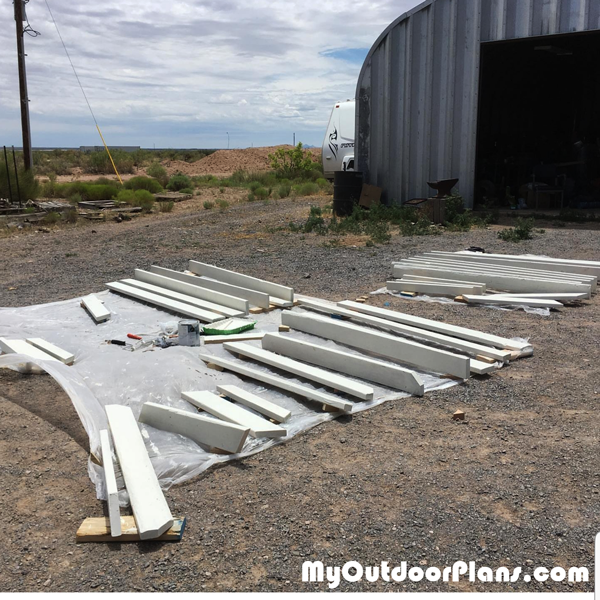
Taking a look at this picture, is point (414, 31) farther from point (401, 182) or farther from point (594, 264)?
point (594, 264)

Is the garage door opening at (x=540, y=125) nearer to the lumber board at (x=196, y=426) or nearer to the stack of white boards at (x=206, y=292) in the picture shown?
the stack of white boards at (x=206, y=292)

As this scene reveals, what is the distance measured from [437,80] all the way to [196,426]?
12603mm

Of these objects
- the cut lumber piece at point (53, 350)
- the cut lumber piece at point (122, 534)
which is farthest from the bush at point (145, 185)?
the cut lumber piece at point (122, 534)

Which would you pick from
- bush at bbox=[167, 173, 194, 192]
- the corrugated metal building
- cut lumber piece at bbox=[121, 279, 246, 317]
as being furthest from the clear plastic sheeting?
bush at bbox=[167, 173, 194, 192]

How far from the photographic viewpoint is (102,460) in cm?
388

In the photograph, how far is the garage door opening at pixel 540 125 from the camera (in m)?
16.9

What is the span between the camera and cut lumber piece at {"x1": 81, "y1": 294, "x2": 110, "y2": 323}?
695 cm

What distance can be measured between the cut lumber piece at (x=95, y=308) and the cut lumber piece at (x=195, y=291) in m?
0.96

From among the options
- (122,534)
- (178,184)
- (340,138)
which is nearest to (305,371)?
(122,534)

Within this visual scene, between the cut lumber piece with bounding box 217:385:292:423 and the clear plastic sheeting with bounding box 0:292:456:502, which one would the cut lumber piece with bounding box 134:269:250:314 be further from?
the cut lumber piece with bounding box 217:385:292:423

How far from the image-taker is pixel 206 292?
25.2 ft

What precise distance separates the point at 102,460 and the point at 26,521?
59cm

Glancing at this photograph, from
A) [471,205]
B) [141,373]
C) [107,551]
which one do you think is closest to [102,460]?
[107,551]

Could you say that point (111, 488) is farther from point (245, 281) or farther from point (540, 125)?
point (540, 125)
